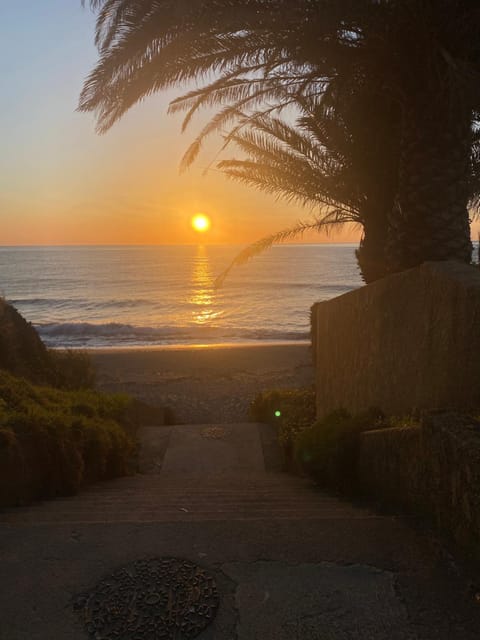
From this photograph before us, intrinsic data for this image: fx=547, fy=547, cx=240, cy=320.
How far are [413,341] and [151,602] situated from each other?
270cm

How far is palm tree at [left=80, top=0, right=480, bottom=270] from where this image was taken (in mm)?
5223

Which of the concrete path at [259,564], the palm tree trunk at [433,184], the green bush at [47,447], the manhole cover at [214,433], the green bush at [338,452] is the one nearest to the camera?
the concrete path at [259,564]

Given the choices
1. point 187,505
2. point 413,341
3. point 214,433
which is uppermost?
point 413,341

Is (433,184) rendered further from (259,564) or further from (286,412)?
(259,564)

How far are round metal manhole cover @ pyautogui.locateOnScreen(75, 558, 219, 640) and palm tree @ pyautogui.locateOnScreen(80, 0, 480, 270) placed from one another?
4417mm

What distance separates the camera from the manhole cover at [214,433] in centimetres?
796

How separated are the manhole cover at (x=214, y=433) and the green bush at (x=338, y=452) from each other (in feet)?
10.0

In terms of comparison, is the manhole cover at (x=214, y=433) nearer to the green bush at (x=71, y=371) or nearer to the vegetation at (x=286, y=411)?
the vegetation at (x=286, y=411)

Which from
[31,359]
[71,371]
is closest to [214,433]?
[71,371]

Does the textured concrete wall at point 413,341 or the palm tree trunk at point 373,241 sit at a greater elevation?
the palm tree trunk at point 373,241

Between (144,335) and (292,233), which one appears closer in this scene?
(292,233)

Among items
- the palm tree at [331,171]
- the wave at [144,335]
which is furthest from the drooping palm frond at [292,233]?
the wave at [144,335]

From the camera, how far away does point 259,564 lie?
2.73 meters

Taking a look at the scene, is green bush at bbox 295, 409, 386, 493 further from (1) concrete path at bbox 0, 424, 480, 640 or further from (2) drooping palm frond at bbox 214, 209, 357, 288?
(2) drooping palm frond at bbox 214, 209, 357, 288
